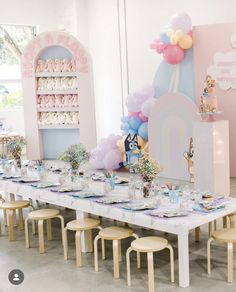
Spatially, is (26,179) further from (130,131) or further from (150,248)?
(130,131)

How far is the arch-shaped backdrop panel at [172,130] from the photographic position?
7.95 meters

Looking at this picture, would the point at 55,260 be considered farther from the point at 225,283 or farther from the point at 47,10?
the point at 47,10

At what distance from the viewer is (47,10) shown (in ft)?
38.0

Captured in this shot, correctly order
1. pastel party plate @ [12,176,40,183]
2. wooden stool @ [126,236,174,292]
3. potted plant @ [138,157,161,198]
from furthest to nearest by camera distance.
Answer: pastel party plate @ [12,176,40,183] → potted plant @ [138,157,161,198] → wooden stool @ [126,236,174,292]

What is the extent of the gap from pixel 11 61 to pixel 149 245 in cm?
848

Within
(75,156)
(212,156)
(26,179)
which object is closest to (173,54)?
(212,156)

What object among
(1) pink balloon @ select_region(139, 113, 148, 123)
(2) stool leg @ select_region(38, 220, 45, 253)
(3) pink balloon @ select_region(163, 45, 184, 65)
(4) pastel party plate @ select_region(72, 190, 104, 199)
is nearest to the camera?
(4) pastel party plate @ select_region(72, 190, 104, 199)

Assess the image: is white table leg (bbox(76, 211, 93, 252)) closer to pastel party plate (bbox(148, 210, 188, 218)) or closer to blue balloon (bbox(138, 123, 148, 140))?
pastel party plate (bbox(148, 210, 188, 218))

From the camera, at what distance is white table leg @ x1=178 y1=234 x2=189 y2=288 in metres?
3.99

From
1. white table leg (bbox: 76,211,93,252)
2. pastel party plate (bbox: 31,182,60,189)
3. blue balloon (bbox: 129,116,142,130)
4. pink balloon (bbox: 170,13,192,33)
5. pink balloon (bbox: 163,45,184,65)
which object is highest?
pink balloon (bbox: 170,13,192,33)

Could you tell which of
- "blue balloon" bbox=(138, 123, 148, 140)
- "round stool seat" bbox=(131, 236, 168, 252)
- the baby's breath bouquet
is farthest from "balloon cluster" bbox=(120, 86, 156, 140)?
"round stool seat" bbox=(131, 236, 168, 252)

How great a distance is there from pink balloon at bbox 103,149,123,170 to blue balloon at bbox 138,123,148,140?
0.55m

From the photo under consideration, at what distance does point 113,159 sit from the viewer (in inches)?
355

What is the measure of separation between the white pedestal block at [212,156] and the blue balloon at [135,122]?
2005 millimetres
